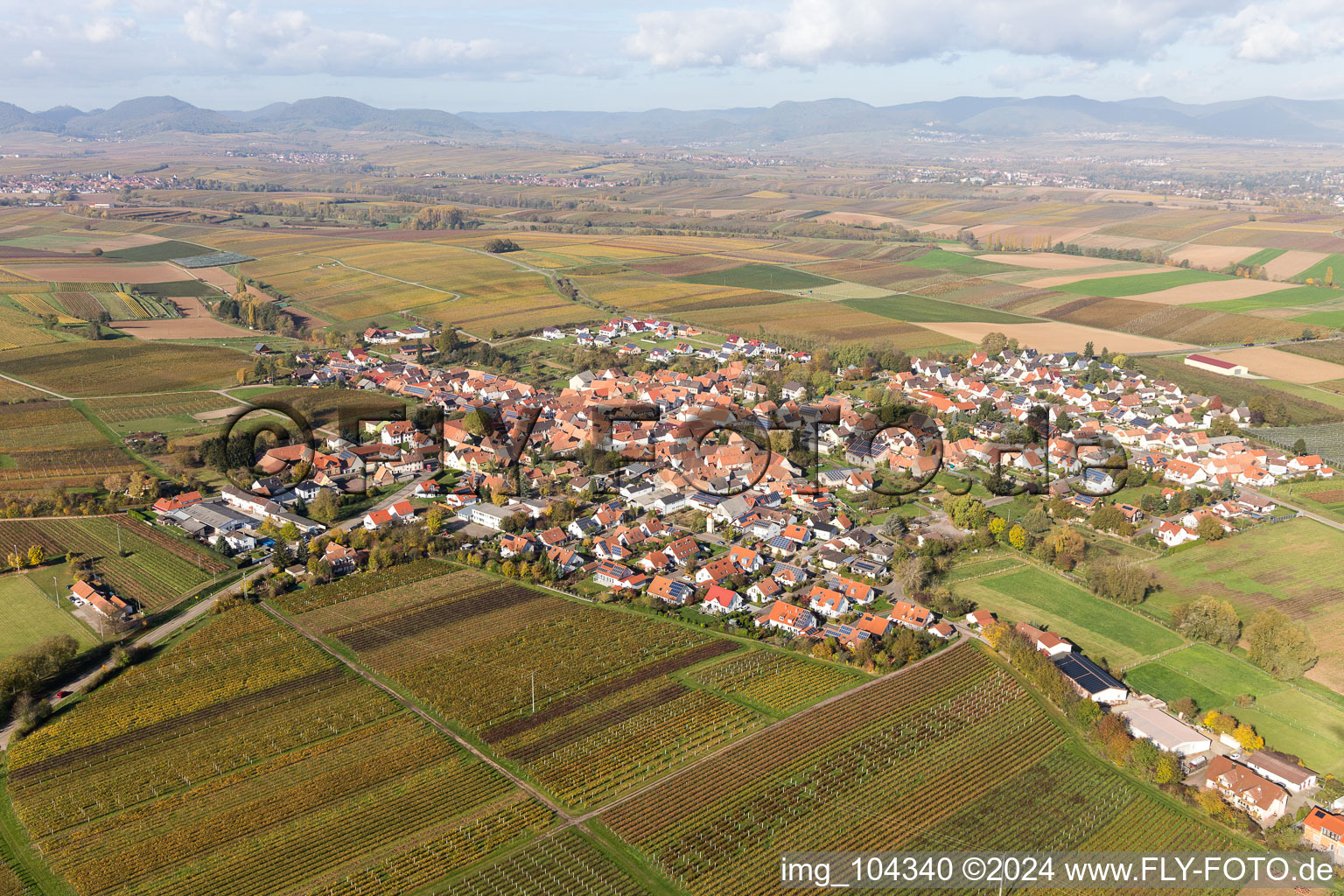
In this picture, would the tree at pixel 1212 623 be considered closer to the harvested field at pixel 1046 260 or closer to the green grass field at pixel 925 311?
the green grass field at pixel 925 311

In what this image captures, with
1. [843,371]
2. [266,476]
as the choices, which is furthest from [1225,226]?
[266,476]

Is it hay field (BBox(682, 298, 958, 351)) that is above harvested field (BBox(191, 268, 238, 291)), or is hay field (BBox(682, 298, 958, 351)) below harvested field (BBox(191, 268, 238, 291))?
below

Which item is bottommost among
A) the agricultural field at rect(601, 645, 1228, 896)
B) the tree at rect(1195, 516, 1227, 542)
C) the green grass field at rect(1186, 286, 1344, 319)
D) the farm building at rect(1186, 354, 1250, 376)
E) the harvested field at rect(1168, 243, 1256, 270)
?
the agricultural field at rect(601, 645, 1228, 896)

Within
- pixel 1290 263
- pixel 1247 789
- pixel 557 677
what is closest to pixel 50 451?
pixel 557 677

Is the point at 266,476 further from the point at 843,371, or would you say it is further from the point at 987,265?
the point at 987,265

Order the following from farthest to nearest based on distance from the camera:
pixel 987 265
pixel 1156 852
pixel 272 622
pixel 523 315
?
pixel 987 265 < pixel 523 315 < pixel 272 622 < pixel 1156 852

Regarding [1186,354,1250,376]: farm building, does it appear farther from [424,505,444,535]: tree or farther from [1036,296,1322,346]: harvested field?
[424,505,444,535]: tree

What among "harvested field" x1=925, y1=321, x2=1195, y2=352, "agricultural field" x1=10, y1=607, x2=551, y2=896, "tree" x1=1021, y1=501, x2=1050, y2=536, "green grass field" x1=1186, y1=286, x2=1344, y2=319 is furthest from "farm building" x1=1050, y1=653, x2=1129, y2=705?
"green grass field" x1=1186, y1=286, x2=1344, y2=319
